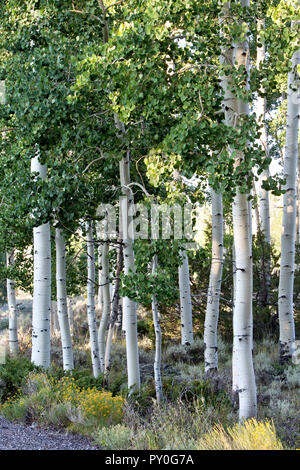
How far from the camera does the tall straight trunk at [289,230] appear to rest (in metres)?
9.53

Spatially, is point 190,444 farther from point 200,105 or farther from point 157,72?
point 157,72

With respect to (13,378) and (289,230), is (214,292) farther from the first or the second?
(13,378)

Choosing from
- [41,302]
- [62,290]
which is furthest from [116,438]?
[62,290]

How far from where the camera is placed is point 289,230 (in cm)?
980

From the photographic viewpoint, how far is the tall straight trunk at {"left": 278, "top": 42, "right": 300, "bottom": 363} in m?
9.53

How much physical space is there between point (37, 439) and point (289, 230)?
572 centimetres

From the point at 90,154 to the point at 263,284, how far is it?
6.98 metres

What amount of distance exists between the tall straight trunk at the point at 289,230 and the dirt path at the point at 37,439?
4.89 metres

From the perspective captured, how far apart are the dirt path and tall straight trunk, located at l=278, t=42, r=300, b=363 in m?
4.89

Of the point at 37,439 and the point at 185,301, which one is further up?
the point at 185,301

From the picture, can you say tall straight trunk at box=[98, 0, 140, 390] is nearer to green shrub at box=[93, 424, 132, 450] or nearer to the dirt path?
the dirt path

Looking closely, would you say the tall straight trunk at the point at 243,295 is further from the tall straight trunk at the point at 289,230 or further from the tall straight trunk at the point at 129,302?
the tall straight trunk at the point at 289,230

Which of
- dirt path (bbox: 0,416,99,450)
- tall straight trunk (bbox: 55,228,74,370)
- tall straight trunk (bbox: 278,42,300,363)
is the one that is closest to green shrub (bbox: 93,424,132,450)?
dirt path (bbox: 0,416,99,450)
